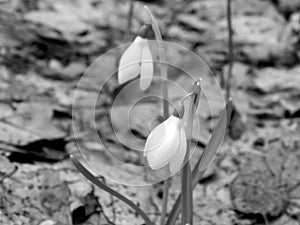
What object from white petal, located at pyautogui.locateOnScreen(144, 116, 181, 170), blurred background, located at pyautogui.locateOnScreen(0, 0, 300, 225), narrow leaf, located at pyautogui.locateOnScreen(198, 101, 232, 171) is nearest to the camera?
white petal, located at pyautogui.locateOnScreen(144, 116, 181, 170)

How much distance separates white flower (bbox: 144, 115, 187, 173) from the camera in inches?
60.9

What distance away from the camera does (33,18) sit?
12.3 feet

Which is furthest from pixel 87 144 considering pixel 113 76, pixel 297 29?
pixel 297 29

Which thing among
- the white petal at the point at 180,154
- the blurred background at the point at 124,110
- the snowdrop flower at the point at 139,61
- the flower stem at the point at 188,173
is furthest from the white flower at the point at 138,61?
the blurred background at the point at 124,110

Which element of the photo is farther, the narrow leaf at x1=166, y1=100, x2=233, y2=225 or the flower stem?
the narrow leaf at x1=166, y1=100, x2=233, y2=225

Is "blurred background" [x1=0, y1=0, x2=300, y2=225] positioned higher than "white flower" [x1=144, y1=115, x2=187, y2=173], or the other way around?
"white flower" [x1=144, y1=115, x2=187, y2=173]

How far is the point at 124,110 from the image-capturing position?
9.78ft

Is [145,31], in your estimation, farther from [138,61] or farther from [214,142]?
[214,142]

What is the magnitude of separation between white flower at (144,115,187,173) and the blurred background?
0.72m

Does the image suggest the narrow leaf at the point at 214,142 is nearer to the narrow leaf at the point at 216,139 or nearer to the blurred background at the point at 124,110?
the narrow leaf at the point at 216,139

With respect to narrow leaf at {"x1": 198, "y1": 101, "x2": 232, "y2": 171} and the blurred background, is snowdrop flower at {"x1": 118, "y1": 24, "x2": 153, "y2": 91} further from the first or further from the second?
the blurred background

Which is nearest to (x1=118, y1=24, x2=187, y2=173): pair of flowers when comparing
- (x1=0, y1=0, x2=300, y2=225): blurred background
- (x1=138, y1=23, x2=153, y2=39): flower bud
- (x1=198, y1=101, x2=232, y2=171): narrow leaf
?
(x1=198, y1=101, x2=232, y2=171): narrow leaf

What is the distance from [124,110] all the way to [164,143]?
1.45m

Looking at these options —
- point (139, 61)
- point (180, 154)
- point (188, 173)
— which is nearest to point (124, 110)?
point (139, 61)
